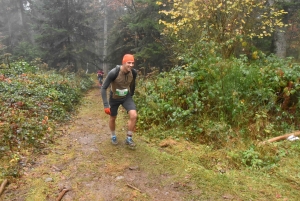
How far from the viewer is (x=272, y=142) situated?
495cm

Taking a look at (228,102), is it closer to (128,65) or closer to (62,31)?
(128,65)

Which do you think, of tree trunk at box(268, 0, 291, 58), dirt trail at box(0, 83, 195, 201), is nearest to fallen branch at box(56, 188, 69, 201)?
dirt trail at box(0, 83, 195, 201)

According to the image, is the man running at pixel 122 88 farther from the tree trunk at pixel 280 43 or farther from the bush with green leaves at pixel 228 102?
the tree trunk at pixel 280 43

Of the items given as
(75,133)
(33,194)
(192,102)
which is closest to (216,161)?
(192,102)

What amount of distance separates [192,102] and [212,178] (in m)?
2.65

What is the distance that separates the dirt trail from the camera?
3.50 metres

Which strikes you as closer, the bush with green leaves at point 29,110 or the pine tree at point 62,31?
the bush with green leaves at point 29,110

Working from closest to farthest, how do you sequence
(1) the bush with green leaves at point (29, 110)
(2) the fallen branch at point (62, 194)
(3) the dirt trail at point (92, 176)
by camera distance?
(2) the fallen branch at point (62, 194)
(3) the dirt trail at point (92, 176)
(1) the bush with green leaves at point (29, 110)

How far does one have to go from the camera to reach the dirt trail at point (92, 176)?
11.5 ft

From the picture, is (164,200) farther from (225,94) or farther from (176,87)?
(176,87)

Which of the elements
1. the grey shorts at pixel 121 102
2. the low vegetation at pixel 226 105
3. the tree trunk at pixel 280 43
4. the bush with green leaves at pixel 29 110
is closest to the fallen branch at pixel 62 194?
the bush with green leaves at pixel 29 110

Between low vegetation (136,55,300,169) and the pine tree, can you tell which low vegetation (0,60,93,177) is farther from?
the pine tree

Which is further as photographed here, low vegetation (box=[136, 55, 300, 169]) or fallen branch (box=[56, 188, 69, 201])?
low vegetation (box=[136, 55, 300, 169])

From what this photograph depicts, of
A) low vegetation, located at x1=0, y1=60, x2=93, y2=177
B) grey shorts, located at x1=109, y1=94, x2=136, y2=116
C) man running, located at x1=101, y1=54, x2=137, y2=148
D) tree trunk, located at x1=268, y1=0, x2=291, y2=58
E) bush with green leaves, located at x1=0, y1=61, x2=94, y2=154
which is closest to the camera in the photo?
low vegetation, located at x1=0, y1=60, x2=93, y2=177
